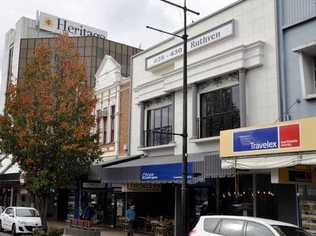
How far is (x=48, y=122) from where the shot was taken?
21.7 metres

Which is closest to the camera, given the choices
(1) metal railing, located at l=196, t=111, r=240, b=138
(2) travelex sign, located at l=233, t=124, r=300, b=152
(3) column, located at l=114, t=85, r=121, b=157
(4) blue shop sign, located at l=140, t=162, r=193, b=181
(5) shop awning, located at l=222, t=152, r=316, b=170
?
(5) shop awning, located at l=222, t=152, r=316, b=170

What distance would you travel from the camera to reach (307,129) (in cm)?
1381

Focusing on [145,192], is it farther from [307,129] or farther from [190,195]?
[307,129]

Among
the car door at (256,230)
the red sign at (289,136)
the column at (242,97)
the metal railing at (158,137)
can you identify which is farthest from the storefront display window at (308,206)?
the metal railing at (158,137)

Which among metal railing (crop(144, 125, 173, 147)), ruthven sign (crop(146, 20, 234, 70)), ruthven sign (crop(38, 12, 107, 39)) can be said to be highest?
ruthven sign (crop(38, 12, 107, 39))

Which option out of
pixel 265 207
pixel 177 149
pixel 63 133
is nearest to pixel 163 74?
pixel 177 149

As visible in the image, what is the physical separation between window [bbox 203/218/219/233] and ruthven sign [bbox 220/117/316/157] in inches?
127

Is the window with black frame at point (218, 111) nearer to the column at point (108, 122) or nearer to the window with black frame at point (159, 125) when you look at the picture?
the window with black frame at point (159, 125)

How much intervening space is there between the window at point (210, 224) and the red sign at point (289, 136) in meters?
3.33

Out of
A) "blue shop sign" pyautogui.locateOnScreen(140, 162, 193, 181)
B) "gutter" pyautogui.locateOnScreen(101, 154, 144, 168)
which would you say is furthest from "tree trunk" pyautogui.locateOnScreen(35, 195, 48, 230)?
"blue shop sign" pyautogui.locateOnScreen(140, 162, 193, 181)

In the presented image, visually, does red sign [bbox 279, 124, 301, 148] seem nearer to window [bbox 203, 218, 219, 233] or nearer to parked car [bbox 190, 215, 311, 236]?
parked car [bbox 190, 215, 311, 236]

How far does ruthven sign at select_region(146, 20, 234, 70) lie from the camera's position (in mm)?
21030

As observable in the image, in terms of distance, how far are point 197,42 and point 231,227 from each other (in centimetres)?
1210

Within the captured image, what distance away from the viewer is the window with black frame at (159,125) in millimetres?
24375
